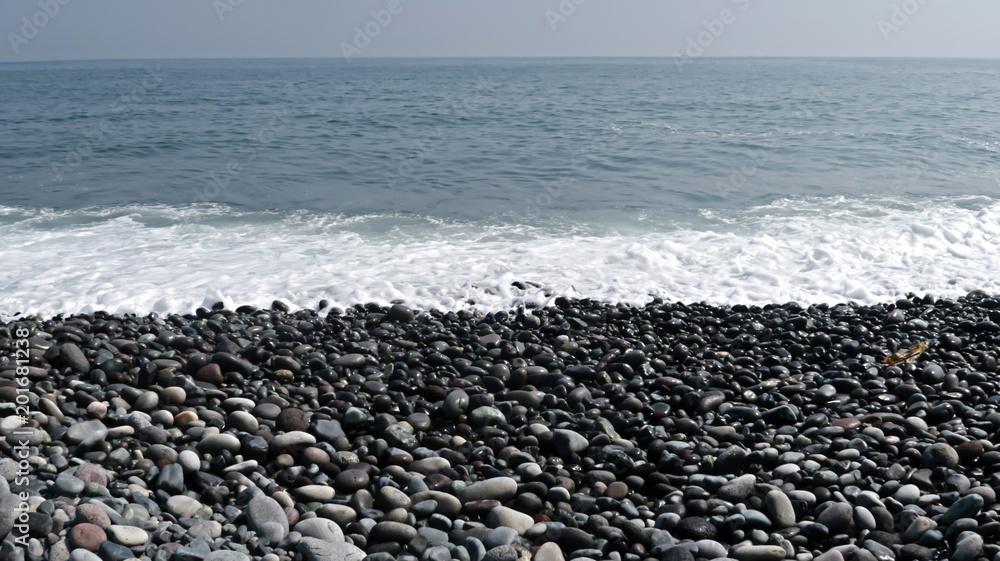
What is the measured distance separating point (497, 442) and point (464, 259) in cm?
465

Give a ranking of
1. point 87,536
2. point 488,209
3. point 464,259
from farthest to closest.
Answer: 1. point 488,209
2. point 464,259
3. point 87,536

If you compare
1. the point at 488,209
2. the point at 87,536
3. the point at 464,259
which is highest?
the point at 488,209

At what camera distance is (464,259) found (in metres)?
8.65

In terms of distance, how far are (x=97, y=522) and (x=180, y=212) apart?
9.46m

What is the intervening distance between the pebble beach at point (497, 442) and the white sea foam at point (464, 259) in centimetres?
129

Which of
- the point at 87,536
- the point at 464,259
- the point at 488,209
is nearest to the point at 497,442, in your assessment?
the point at 87,536

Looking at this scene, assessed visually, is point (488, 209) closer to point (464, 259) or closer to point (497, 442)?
point (464, 259)

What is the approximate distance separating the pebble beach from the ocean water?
65.9 inches

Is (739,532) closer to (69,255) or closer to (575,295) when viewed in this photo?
(575,295)

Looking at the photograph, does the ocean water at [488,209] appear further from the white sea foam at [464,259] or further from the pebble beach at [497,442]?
the pebble beach at [497,442]

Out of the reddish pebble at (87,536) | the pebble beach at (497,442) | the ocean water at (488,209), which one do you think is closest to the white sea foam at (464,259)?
the ocean water at (488,209)

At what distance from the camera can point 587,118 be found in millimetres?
25656

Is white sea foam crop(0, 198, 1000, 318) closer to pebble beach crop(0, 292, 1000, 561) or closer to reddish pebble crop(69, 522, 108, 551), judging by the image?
pebble beach crop(0, 292, 1000, 561)

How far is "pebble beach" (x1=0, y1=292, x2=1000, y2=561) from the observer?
3279mm
